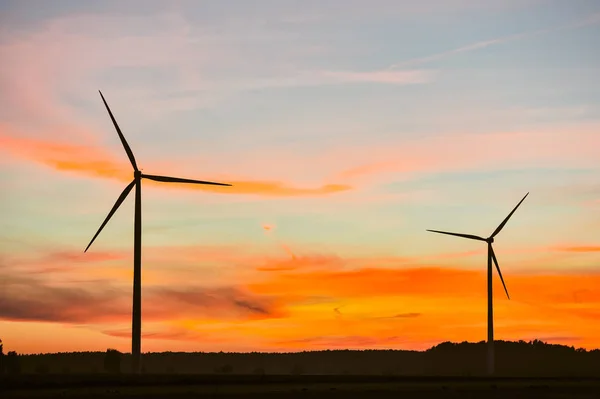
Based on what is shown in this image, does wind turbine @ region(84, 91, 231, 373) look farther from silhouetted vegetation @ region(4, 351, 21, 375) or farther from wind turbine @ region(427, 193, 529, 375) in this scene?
wind turbine @ region(427, 193, 529, 375)

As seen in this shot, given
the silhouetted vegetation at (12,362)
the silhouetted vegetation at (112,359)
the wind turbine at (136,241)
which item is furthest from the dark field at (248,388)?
the silhouetted vegetation at (112,359)

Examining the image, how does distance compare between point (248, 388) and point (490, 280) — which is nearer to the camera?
point (248, 388)

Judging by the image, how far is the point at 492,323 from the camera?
428 ft

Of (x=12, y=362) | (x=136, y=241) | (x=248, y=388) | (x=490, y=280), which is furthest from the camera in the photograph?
(x=490, y=280)

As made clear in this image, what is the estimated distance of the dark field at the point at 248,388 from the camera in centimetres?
7256

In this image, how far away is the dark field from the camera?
72562 mm

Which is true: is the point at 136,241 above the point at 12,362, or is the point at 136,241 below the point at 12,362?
above

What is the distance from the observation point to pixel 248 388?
8150cm

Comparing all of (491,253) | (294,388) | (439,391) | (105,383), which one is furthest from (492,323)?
(105,383)

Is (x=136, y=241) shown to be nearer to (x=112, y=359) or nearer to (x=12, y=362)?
(x=12, y=362)

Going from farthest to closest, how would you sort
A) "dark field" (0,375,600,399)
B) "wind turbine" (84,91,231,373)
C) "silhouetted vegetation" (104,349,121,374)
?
"silhouetted vegetation" (104,349,121,374) < "wind turbine" (84,91,231,373) < "dark field" (0,375,600,399)

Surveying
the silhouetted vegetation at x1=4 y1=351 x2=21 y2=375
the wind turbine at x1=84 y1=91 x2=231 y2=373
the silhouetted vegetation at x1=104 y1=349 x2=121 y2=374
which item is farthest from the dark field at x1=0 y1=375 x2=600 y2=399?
the silhouetted vegetation at x1=104 y1=349 x2=121 y2=374

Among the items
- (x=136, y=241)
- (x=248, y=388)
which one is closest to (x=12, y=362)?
(x=136, y=241)

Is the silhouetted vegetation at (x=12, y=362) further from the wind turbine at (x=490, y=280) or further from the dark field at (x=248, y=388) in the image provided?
the wind turbine at (x=490, y=280)
